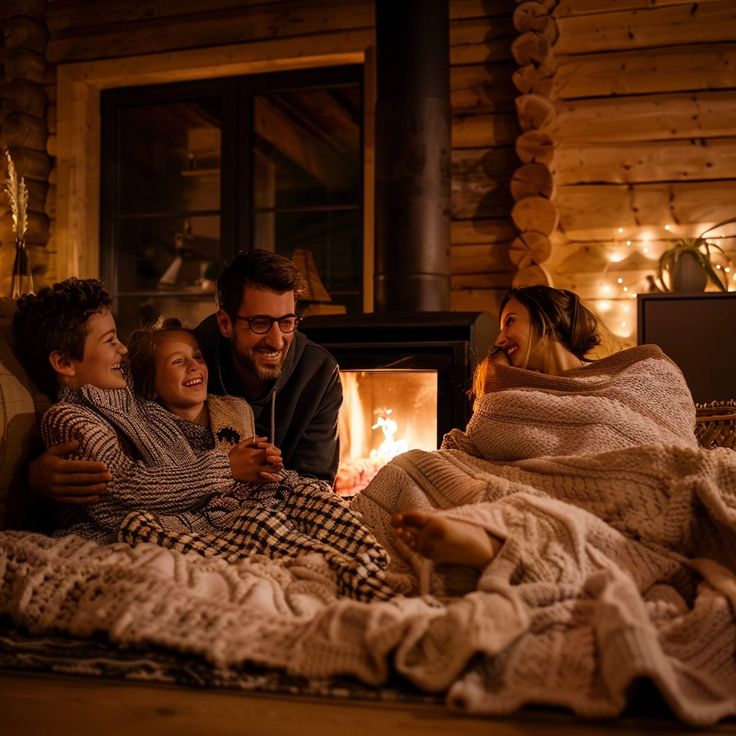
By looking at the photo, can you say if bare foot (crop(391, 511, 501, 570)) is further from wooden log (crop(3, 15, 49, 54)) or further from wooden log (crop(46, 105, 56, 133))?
wooden log (crop(3, 15, 49, 54))

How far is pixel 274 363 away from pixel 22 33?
2.53m

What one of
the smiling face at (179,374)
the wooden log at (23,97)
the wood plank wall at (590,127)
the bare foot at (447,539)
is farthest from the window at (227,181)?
the bare foot at (447,539)

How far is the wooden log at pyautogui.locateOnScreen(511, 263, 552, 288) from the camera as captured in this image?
3.21 m

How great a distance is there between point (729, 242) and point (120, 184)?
2601 millimetres

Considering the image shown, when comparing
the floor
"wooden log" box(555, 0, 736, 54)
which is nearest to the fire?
"wooden log" box(555, 0, 736, 54)

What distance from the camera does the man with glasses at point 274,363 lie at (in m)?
2.12

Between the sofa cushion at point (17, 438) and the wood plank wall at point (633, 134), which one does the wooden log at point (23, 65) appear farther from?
the sofa cushion at point (17, 438)

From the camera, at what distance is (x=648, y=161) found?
324cm

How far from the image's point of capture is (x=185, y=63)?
3715mm

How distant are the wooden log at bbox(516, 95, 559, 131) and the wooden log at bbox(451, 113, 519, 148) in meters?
0.14

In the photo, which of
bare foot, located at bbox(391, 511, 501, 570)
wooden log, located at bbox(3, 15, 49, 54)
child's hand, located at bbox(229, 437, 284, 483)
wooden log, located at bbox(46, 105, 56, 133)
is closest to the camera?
bare foot, located at bbox(391, 511, 501, 570)

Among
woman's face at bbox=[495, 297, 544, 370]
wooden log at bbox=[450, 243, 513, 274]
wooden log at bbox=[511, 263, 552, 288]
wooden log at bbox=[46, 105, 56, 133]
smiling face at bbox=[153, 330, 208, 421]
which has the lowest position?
Result: smiling face at bbox=[153, 330, 208, 421]

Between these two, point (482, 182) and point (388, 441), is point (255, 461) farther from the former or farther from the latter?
point (482, 182)

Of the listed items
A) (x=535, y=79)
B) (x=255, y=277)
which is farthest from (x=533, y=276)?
(x=255, y=277)
